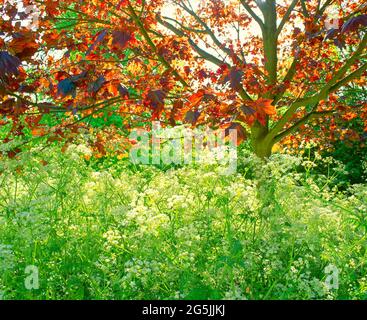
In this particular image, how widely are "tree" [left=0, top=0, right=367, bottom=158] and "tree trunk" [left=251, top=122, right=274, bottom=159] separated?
11mm

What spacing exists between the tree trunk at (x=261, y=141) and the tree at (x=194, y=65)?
0.04 ft

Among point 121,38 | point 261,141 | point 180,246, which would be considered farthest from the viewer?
point 261,141

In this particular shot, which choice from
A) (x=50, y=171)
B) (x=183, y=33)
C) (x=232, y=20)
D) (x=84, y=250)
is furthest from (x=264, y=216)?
(x=232, y=20)

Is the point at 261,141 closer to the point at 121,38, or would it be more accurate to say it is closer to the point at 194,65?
the point at 194,65

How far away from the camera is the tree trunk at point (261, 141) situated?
594cm

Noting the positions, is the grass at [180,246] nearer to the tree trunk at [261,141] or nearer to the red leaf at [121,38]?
the red leaf at [121,38]

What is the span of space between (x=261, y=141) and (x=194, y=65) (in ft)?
4.38

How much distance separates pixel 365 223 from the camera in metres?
3.65

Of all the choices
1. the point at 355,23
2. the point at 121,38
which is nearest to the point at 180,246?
the point at 121,38

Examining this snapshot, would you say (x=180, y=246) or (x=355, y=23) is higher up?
(x=355, y=23)

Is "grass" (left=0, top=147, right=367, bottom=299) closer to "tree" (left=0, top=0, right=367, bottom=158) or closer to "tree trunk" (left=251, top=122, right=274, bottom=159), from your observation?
"tree" (left=0, top=0, right=367, bottom=158)

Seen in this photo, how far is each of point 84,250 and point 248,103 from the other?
4.68ft

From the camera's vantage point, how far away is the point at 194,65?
6543 millimetres
